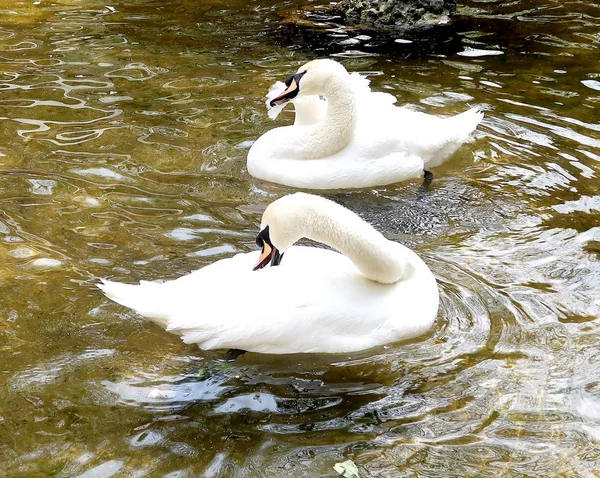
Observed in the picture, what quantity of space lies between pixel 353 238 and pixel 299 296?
0.40 m

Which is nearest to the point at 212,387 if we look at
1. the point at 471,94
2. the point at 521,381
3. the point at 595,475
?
the point at 521,381

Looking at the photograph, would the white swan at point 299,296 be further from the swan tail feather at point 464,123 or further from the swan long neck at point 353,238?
the swan tail feather at point 464,123

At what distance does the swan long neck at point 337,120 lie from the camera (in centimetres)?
626

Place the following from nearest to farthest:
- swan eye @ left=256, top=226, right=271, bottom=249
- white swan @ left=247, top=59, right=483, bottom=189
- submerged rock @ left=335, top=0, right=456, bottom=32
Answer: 1. swan eye @ left=256, top=226, right=271, bottom=249
2. white swan @ left=247, top=59, right=483, bottom=189
3. submerged rock @ left=335, top=0, right=456, bottom=32

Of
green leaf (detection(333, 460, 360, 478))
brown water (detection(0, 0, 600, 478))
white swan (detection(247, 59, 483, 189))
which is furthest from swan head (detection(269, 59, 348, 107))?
green leaf (detection(333, 460, 360, 478))

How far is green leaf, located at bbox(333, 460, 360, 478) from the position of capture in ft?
11.0

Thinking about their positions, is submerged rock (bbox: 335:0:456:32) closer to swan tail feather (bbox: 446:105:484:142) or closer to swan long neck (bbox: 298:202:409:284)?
swan tail feather (bbox: 446:105:484:142)

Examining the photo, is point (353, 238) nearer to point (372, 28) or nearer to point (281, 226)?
point (281, 226)

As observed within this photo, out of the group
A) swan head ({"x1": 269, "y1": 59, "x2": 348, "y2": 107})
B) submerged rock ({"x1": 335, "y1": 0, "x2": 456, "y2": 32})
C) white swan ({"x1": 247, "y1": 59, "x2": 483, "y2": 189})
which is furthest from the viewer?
submerged rock ({"x1": 335, "y1": 0, "x2": 456, "y2": 32})

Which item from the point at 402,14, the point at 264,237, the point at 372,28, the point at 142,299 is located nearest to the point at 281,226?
the point at 264,237

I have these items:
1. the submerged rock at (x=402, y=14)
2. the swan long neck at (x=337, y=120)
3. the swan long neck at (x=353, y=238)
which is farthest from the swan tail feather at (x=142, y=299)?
the submerged rock at (x=402, y=14)

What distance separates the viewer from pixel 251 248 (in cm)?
523

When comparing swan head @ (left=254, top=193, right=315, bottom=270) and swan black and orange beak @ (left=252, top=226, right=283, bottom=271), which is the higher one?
swan head @ (left=254, top=193, right=315, bottom=270)

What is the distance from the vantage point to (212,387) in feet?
12.9
